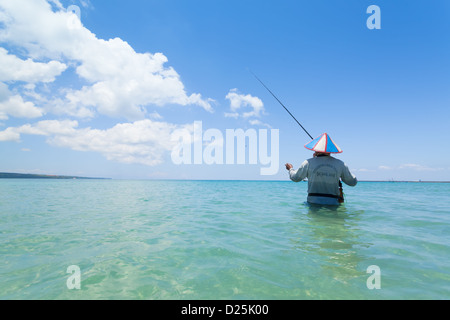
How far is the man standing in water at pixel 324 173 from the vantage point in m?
6.74

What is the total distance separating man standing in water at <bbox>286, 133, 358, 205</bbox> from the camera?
674 centimetres

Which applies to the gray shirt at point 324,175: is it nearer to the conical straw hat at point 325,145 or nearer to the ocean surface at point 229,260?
the conical straw hat at point 325,145

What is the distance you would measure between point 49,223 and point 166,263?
5262 millimetres

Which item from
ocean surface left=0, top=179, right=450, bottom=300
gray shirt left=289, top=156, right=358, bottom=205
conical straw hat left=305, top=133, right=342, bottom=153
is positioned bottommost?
ocean surface left=0, top=179, right=450, bottom=300

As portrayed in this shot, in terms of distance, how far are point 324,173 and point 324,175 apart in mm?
65

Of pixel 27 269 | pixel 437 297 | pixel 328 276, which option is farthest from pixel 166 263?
pixel 437 297

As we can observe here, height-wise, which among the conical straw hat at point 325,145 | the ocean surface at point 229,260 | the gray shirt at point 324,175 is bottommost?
the ocean surface at point 229,260

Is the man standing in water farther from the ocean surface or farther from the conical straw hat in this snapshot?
the ocean surface

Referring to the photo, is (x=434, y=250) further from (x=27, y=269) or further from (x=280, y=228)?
(x=27, y=269)

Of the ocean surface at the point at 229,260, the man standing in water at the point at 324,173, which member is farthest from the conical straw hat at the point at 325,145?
the ocean surface at the point at 229,260

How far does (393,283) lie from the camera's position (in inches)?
112

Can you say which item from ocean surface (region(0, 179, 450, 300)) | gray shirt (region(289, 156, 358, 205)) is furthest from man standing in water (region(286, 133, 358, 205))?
ocean surface (region(0, 179, 450, 300))

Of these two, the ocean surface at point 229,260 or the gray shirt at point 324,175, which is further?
the gray shirt at point 324,175
